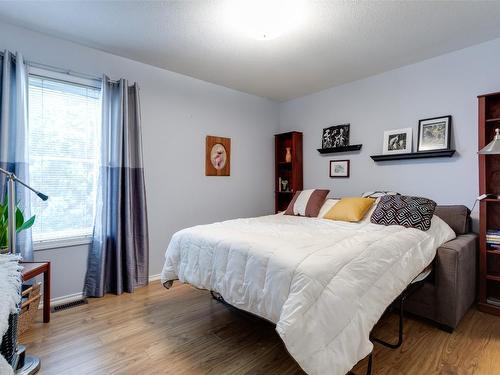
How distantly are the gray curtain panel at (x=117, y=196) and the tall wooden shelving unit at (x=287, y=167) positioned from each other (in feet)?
6.99

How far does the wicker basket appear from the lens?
6.32ft

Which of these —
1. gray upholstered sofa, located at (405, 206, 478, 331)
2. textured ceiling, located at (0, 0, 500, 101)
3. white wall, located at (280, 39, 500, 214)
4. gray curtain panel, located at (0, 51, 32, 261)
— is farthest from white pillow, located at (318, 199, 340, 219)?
gray curtain panel, located at (0, 51, 32, 261)

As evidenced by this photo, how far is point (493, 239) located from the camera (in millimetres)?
2307

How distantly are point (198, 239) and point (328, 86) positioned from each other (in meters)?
2.82

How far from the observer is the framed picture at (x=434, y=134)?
2.76 meters

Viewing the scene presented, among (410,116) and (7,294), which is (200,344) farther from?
(410,116)

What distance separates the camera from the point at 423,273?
2.04 m

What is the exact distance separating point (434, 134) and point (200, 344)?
293 cm

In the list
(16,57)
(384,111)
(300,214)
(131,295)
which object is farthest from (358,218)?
(16,57)

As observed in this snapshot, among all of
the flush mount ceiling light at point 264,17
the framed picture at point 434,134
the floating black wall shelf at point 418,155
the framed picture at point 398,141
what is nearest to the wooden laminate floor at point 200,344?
the floating black wall shelf at point 418,155

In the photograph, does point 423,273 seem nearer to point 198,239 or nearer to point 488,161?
point 488,161

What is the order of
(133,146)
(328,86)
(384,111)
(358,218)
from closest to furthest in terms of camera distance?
(358,218), (133,146), (384,111), (328,86)

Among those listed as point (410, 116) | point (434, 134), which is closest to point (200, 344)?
point (434, 134)

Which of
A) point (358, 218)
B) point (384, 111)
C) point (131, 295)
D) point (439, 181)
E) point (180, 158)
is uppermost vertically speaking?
point (384, 111)
